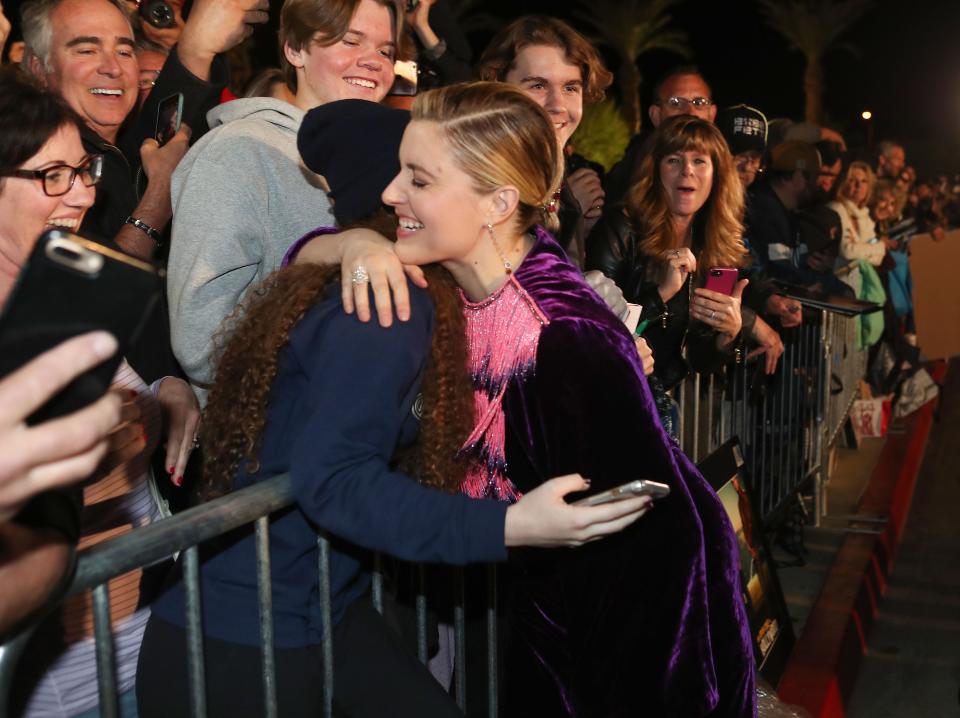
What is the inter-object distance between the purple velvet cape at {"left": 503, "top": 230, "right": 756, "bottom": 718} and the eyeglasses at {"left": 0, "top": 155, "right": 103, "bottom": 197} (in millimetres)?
1144

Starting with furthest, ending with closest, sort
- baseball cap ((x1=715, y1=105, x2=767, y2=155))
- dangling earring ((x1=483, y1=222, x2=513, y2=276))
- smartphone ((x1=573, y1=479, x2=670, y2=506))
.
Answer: baseball cap ((x1=715, y1=105, x2=767, y2=155)) → dangling earring ((x1=483, y1=222, x2=513, y2=276)) → smartphone ((x1=573, y1=479, x2=670, y2=506))

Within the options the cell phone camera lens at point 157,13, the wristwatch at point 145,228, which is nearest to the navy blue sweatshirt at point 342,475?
the wristwatch at point 145,228

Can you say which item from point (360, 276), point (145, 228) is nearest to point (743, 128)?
point (145, 228)

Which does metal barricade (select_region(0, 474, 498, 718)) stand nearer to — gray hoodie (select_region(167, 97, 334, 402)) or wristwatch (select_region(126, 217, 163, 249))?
gray hoodie (select_region(167, 97, 334, 402))

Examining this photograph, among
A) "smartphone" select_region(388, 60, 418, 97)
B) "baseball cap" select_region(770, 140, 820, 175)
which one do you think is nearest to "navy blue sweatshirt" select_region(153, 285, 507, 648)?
"smartphone" select_region(388, 60, 418, 97)

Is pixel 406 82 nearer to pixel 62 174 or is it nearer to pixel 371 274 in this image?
pixel 62 174

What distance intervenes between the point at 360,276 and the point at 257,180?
0.93 metres

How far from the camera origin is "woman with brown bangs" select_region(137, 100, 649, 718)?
1.88 m

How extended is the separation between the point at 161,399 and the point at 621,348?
4.15ft

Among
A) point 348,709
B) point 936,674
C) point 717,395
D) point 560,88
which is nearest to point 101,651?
point 348,709

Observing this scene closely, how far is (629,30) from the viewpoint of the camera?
34562 mm

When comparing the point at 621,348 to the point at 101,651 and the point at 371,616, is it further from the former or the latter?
the point at 101,651

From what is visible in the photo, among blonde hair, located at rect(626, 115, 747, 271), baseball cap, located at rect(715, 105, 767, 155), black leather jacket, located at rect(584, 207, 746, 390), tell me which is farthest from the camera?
baseball cap, located at rect(715, 105, 767, 155)

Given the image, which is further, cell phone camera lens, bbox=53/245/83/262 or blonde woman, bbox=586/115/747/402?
blonde woman, bbox=586/115/747/402
